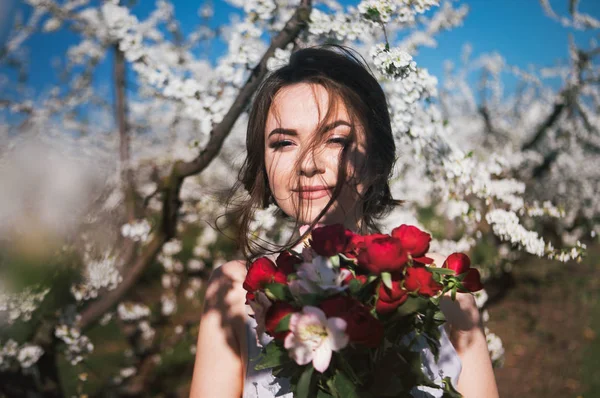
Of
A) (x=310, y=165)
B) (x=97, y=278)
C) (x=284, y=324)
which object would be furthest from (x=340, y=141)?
(x=97, y=278)

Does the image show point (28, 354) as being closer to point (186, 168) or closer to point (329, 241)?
point (186, 168)

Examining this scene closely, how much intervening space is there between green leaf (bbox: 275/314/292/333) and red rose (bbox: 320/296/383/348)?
0.08 meters

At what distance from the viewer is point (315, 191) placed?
1.45 metres

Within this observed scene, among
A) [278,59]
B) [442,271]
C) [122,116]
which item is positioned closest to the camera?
[442,271]

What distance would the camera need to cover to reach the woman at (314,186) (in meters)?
1.41

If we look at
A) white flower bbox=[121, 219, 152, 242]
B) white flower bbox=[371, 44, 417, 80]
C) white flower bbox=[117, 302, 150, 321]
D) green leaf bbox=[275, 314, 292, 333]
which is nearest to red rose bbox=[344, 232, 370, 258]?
green leaf bbox=[275, 314, 292, 333]

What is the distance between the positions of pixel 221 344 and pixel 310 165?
→ 2.19 feet

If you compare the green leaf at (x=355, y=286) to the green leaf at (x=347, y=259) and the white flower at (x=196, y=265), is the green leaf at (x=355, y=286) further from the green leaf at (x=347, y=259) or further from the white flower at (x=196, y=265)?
the white flower at (x=196, y=265)

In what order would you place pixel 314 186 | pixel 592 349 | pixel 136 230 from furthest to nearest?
pixel 592 349 → pixel 136 230 → pixel 314 186

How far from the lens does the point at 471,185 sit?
210cm

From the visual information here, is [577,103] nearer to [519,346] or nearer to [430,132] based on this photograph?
[519,346]

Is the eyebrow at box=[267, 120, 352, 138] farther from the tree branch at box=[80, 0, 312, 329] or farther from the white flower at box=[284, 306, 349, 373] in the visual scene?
the white flower at box=[284, 306, 349, 373]

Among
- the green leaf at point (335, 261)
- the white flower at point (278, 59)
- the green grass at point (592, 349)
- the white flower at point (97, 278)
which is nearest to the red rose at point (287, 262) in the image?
the green leaf at point (335, 261)

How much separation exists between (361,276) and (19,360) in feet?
7.66
